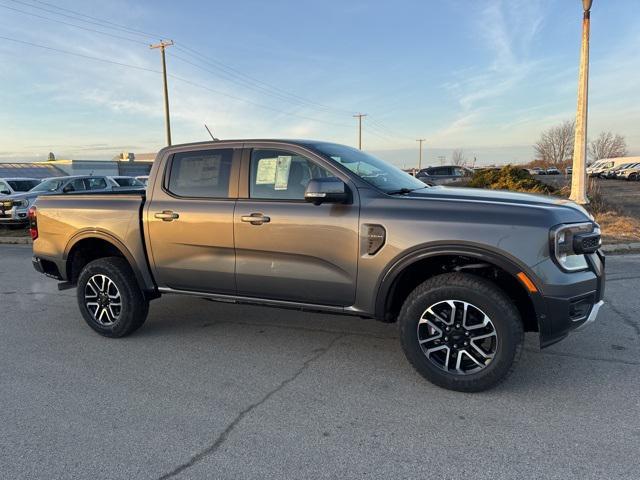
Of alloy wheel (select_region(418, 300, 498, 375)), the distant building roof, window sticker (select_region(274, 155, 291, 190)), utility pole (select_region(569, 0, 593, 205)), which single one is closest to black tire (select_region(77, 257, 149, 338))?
window sticker (select_region(274, 155, 291, 190))

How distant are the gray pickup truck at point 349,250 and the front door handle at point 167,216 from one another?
1 cm

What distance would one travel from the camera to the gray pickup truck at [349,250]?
10.8 feet

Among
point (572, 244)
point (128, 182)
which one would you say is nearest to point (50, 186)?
point (128, 182)

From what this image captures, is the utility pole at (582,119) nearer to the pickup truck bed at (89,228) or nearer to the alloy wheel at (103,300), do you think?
the pickup truck bed at (89,228)

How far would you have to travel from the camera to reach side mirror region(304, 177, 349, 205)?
354 centimetres

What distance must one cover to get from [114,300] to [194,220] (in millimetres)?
1305

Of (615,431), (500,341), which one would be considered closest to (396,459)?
(500,341)

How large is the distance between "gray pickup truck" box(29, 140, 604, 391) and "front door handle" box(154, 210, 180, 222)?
1cm

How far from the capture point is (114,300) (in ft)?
15.6

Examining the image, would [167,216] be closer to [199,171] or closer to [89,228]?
[199,171]

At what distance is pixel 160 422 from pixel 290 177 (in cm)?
212

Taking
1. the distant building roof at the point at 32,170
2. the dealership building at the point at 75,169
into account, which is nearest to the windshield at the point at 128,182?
the dealership building at the point at 75,169

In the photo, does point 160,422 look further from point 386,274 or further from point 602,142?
point 602,142

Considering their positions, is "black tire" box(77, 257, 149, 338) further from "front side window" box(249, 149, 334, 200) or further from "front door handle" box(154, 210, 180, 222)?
"front side window" box(249, 149, 334, 200)
